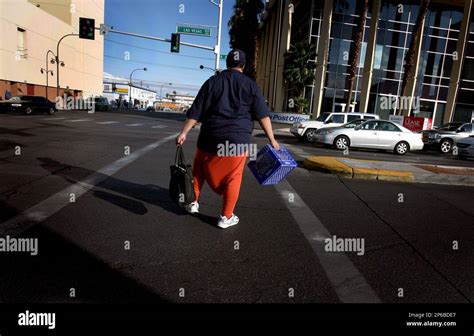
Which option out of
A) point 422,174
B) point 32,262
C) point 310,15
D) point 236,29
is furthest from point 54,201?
point 236,29

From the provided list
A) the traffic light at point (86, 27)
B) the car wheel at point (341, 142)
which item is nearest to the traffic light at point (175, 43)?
the traffic light at point (86, 27)

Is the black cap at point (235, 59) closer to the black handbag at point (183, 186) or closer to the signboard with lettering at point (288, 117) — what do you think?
the black handbag at point (183, 186)

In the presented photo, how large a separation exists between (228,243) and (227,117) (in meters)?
1.41

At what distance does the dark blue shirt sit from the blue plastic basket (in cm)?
37

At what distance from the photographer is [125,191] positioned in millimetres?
5582

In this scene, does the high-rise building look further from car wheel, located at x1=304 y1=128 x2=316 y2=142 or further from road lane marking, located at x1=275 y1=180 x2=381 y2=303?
road lane marking, located at x1=275 y1=180 x2=381 y2=303

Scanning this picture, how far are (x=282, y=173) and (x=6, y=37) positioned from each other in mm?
42228

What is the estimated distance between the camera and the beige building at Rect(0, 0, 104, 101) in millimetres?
36250

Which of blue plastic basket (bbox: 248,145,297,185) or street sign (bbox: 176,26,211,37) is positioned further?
street sign (bbox: 176,26,211,37)

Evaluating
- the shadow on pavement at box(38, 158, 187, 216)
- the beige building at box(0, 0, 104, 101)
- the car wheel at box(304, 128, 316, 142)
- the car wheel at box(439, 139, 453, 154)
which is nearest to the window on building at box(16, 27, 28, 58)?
the beige building at box(0, 0, 104, 101)

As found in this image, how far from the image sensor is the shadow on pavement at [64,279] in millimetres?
2572

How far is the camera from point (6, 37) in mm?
35625

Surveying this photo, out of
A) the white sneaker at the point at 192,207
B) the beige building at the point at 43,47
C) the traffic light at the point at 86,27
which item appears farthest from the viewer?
the beige building at the point at 43,47

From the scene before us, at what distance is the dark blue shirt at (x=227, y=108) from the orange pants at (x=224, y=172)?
0.42 feet
